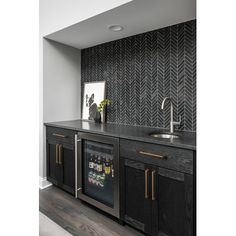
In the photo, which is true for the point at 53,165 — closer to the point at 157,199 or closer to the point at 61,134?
the point at 61,134

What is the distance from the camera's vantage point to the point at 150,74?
93.2 inches

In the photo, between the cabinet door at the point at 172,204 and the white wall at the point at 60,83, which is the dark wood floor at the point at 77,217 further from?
the white wall at the point at 60,83

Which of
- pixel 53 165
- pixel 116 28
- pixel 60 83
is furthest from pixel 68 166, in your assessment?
pixel 116 28

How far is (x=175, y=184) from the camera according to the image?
149 centimetres

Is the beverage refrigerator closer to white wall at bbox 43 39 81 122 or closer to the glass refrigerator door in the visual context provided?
the glass refrigerator door

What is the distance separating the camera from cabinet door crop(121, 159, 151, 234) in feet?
5.43

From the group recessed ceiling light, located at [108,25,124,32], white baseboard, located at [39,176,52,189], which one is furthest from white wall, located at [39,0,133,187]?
recessed ceiling light, located at [108,25,124,32]

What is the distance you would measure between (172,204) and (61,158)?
60.8 inches

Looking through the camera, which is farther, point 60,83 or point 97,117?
point 60,83

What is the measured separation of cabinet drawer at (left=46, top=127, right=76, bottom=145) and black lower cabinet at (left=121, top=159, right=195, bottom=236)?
84 centimetres
